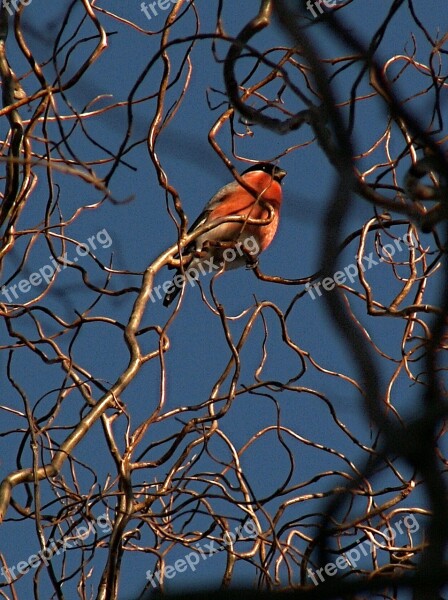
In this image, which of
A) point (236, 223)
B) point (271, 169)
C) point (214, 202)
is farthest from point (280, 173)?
point (236, 223)

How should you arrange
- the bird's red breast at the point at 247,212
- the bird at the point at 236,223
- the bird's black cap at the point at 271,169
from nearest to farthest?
the bird at the point at 236,223 → the bird's red breast at the point at 247,212 → the bird's black cap at the point at 271,169

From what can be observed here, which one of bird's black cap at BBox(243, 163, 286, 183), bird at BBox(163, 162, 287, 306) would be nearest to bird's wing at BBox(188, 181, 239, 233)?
bird at BBox(163, 162, 287, 306)

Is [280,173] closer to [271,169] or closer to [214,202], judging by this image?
[271,169]

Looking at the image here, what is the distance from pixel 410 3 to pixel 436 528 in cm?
188

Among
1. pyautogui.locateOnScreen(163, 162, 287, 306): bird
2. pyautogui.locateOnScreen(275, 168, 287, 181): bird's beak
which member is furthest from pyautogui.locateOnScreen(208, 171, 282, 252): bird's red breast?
pyautogui.locateOnScreen(275, 168, 287, 181): bird's beak

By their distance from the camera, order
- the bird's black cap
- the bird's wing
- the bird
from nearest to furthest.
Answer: the bird < the bird's wing < the bird's black cap

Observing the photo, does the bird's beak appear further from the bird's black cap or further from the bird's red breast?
the bird's red breast

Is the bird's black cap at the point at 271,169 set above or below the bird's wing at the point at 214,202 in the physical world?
above

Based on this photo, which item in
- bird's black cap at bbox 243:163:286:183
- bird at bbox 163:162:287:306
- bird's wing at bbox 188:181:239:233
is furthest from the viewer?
bird's black cap at bbox 243:163:286:183

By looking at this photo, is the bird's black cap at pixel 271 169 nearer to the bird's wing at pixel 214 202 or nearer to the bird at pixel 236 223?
the bird at pixel 236 223

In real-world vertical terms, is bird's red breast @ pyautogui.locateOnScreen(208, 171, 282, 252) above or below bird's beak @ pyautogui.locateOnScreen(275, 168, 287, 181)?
below

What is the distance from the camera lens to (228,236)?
4852mm

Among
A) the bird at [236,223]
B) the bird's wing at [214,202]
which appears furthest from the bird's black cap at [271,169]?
the bird's wing at [214,202]

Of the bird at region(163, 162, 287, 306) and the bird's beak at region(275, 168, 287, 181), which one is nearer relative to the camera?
the bird at region(163, 162, 287, 306)
